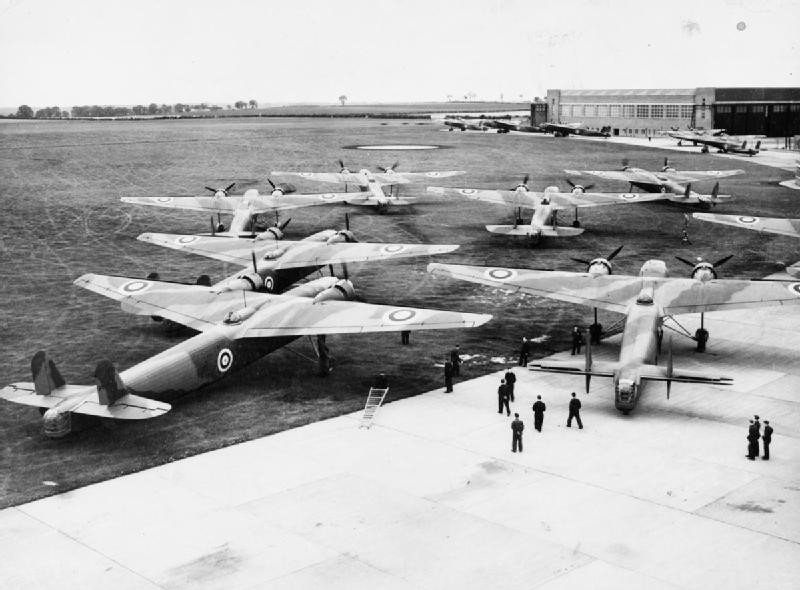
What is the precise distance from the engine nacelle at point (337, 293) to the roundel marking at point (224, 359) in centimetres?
474

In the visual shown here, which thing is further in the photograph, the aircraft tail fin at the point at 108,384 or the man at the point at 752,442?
the aircraft tail fin at the point at 108,384

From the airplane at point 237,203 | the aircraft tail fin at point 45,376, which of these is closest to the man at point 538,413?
the aircraft tail fin at point 45,376

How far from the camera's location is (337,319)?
29.7 m

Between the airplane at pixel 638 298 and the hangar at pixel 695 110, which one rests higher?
the hangar at pixel 695 110

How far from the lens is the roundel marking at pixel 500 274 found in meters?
33.9

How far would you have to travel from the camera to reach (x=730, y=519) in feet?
65.6

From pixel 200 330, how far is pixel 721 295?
19514 millimetres

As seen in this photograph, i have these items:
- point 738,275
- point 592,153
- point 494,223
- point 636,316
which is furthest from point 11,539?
point 592,153

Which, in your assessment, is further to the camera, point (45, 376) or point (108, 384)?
point (45, 376)

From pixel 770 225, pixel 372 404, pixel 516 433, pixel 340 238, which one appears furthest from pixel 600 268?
pixel 770 225

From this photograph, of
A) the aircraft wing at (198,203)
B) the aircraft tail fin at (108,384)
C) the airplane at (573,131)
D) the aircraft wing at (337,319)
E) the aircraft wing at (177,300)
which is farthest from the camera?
the airplane at (573,131)

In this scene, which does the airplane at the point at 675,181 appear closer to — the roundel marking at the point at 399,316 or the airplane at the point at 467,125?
the roundel marking at the point at 399,316

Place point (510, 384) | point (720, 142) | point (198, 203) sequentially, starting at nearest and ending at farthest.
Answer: point (510, 384) < point (198, 203) < point (720, 142)

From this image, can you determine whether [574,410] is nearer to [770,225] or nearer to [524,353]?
[524,353]
